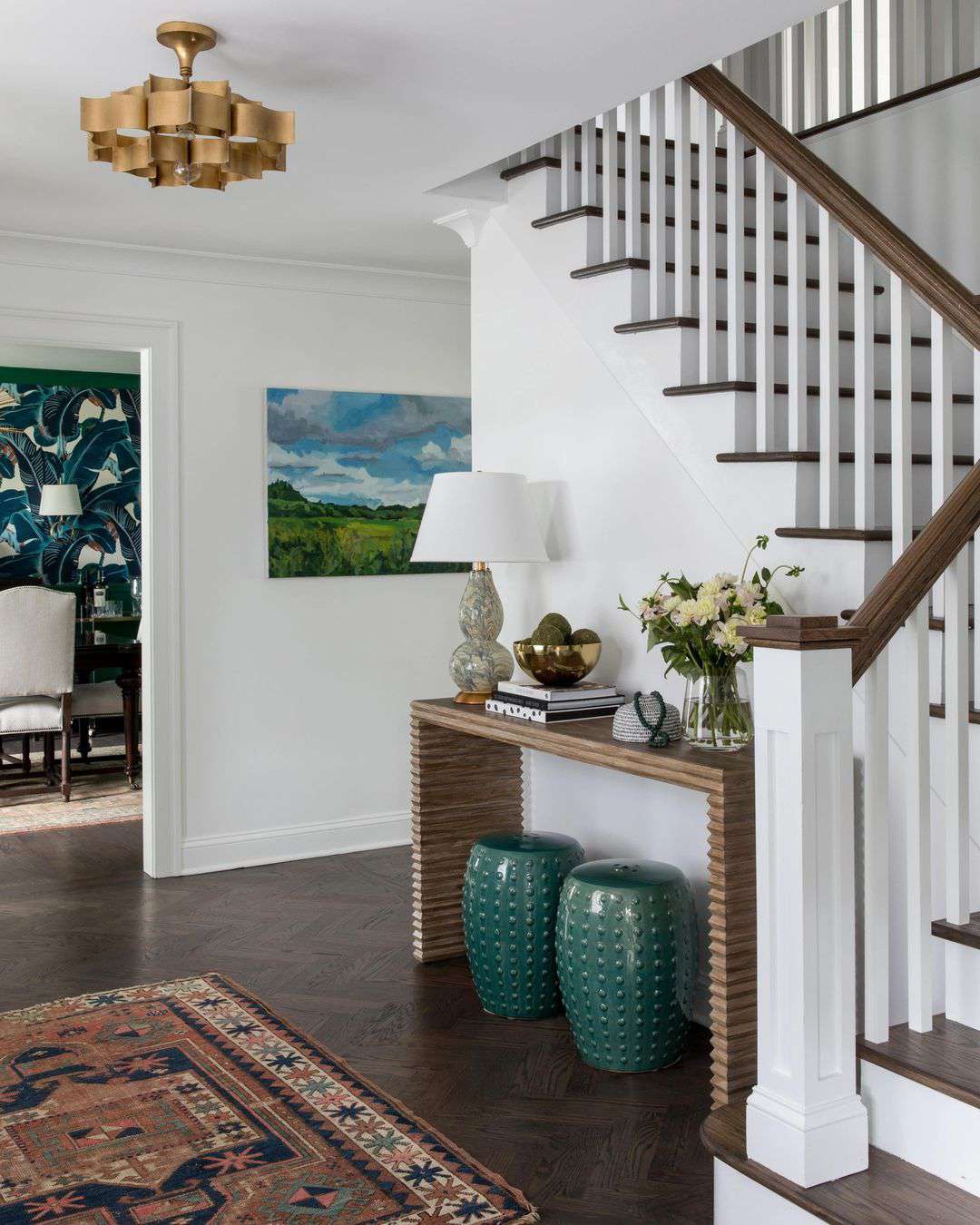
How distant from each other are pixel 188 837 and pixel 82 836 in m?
0.93

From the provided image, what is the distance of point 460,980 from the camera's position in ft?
13.0

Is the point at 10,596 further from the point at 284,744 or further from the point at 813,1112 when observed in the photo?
the point at 813,1112

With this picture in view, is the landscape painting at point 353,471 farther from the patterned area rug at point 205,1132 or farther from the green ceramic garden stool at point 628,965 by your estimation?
the green ceramic garden stool at point 628,965

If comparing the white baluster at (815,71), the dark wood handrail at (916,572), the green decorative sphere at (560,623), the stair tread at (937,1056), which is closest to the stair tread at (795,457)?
the dark wood handrail at (916,572)

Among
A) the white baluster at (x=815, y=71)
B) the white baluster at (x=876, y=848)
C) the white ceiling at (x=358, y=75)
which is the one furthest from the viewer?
the white baluster at (x=815, y=71)

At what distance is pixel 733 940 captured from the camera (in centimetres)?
288


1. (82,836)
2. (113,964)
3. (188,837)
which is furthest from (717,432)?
(82,836)

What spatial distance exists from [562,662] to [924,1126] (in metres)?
1.73

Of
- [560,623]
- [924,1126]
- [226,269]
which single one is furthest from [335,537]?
[924,1126]

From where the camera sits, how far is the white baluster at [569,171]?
13.0ft

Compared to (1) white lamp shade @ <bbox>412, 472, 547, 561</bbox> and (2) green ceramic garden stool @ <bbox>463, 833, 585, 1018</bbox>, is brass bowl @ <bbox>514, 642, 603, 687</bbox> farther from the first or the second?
(2) green ceramic garden stool @ <bbox>463, 833, 585, 1018</bbox>

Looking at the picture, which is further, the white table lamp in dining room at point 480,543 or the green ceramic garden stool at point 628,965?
the white table lamp in dining room at point 480,543

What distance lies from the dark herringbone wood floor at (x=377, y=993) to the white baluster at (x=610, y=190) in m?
2.27

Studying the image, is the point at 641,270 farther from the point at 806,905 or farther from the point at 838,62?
the point at 806,905
